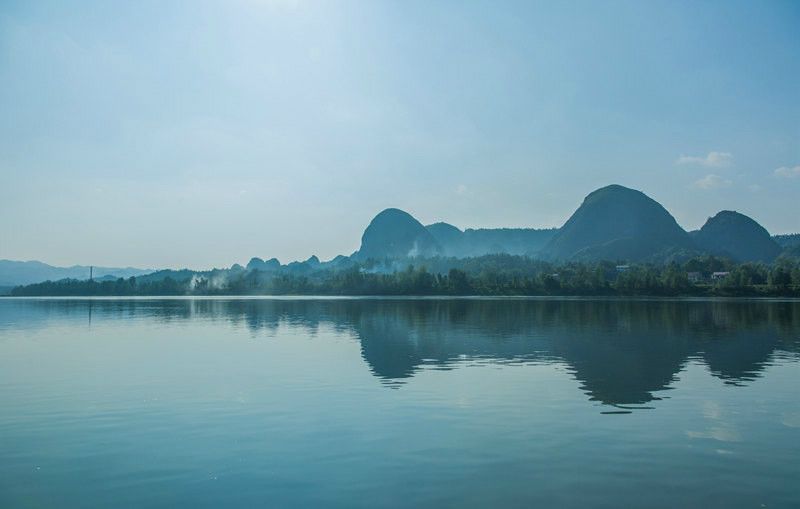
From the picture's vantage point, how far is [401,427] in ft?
81.1

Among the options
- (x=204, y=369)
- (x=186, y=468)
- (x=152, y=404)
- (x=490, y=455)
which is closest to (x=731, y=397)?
(x=490, y=455)

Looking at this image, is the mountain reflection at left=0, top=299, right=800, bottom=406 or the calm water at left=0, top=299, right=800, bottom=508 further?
the mountain reflection at left=0, top=299, right=800, bottom=406

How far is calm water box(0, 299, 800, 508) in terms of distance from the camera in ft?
56.1

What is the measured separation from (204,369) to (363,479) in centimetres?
2709

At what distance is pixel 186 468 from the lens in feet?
63.0

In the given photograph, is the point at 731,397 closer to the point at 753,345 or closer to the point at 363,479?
the point at 363,479

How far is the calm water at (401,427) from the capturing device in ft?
56.1

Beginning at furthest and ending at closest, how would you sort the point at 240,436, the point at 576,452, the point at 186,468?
the point at 240,436 < the point at 576,452 < the point at 186,468

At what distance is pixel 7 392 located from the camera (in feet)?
108

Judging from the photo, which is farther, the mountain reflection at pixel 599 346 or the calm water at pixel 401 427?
the mountain reflection at pixel 599 346

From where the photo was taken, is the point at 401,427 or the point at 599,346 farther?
the point at 599,346

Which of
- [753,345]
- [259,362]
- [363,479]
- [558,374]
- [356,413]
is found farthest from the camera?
[753,345]

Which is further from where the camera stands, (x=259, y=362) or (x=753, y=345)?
(x=753, y=345)

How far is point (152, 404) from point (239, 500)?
1578 centimetres
